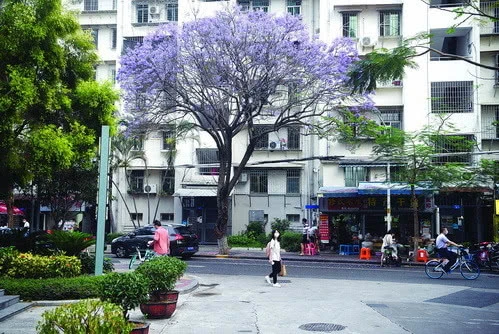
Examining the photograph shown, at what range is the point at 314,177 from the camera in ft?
111

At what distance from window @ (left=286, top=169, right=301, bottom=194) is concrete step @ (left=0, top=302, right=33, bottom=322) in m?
24.4

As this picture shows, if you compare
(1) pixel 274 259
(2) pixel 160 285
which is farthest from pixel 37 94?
(1) pixel 274 259

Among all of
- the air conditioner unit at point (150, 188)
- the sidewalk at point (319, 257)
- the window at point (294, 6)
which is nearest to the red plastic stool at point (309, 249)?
the sidewalk at point (319, 257)

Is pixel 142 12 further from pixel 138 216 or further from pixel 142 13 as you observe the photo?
pixel 138 216

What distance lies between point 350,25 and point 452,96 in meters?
7.11

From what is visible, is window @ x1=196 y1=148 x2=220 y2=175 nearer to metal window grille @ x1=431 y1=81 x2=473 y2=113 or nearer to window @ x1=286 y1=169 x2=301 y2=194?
window @ x1=286 y1=169 x2=301 y2=194

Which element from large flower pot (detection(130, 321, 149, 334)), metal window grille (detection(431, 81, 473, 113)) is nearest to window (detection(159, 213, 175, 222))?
metal window grille (detection(431, 81, 473, 113))

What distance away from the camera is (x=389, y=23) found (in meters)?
31.1

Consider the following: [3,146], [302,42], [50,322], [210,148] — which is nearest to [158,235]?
[3,146]

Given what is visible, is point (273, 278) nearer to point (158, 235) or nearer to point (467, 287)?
point (158, 235)

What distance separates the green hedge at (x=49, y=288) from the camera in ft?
37.8

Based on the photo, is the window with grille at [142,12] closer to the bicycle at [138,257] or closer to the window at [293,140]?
the window at [293,140]

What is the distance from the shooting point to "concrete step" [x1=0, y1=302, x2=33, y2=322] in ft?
32.6

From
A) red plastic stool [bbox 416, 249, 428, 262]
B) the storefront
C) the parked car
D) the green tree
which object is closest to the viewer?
the green tree
